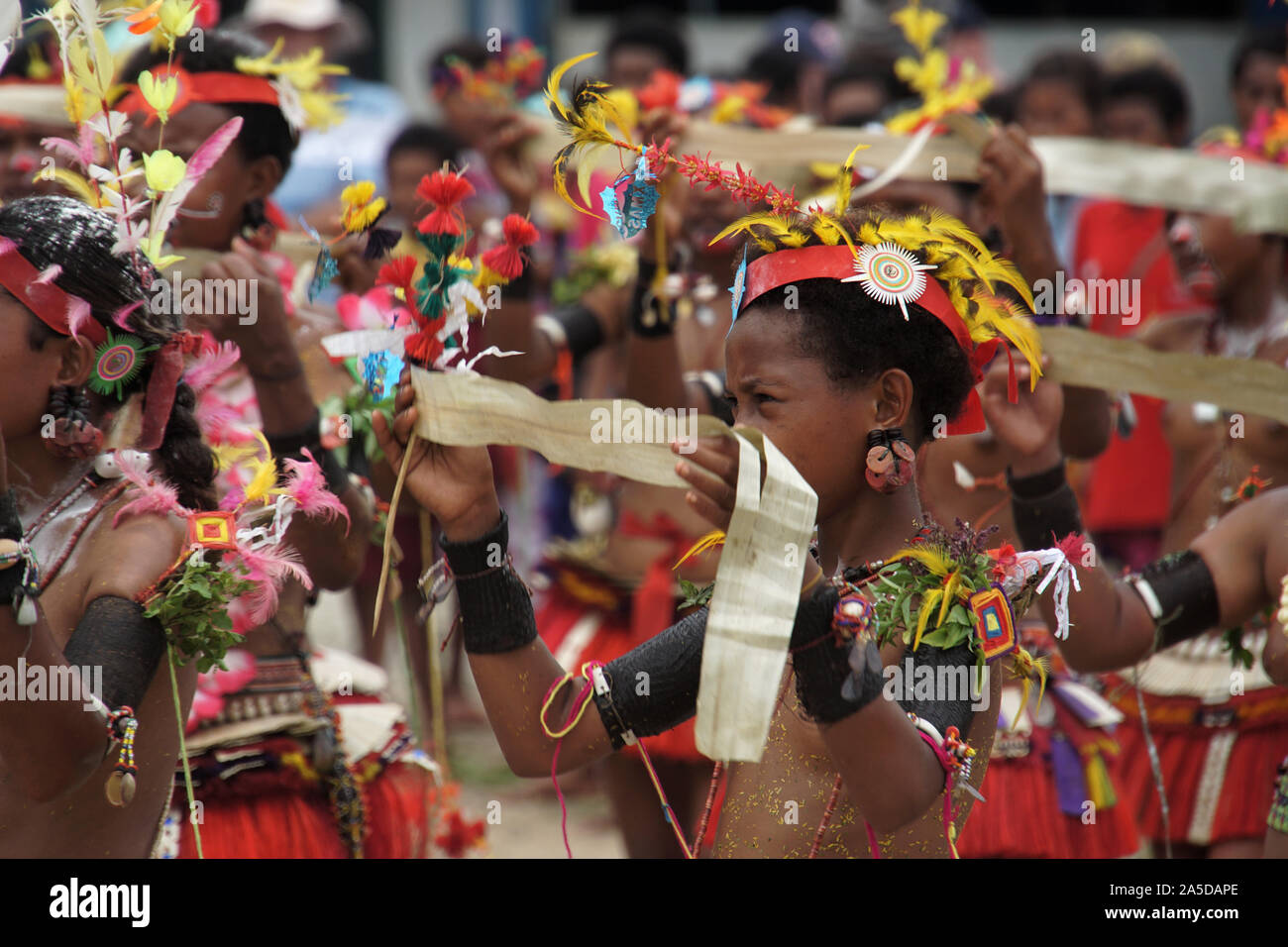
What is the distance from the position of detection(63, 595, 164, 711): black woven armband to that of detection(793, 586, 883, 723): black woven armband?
1149 mm

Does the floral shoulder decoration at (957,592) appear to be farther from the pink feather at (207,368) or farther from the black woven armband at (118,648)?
the pink feather at (207,368)

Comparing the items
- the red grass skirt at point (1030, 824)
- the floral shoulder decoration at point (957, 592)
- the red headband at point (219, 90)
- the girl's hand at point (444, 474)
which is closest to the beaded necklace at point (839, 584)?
the floral shoulder decoration at point (957, 592)

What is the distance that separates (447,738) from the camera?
291 inches

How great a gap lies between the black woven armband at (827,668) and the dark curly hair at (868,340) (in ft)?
1.60

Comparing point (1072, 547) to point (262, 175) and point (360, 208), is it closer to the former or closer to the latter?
point (360, 208)

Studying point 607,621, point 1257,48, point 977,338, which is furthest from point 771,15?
point 977,338

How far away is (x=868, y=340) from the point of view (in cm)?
258

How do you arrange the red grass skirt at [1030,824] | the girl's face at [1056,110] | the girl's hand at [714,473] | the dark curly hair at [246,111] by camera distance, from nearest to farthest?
the girl's hand at [714,473], the dark curly hair at [246,111], the red grass skirt at [1030,824], the girl's face at [1056,110]

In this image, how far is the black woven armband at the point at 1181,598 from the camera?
3.38m

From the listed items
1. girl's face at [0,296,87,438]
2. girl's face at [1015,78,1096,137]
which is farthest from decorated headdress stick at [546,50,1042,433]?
girl's face at [1015,78,1096,137]

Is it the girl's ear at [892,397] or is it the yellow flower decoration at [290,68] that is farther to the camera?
the yellow flower decoration at [290,68]

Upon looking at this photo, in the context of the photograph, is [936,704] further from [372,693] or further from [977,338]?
[372,693]

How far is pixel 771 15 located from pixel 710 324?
9.00m

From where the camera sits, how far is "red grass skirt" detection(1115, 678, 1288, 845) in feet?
14.3
